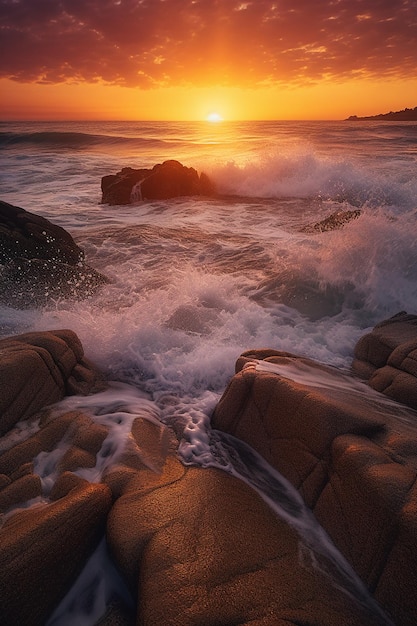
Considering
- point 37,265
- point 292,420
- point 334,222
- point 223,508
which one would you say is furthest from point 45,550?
point 334,222

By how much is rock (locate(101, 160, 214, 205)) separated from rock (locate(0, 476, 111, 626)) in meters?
15.3

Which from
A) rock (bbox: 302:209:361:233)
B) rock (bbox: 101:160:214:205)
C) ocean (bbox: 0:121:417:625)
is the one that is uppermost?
rock (bbox: 101:160:214:205)

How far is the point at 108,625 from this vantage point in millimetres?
2139

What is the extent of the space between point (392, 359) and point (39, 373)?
4.04m

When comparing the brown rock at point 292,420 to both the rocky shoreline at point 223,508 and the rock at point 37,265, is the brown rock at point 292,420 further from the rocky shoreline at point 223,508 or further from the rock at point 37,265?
the rock at point 37,265

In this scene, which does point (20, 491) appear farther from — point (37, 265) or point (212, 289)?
point (37, 265)

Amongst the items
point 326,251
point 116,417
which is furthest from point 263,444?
point 326,251

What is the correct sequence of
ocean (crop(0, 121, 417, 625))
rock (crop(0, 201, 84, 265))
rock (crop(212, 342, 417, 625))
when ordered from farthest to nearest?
1. rock (crop(0, 201, 84, 265))
2. ocean (crop(0, 121, 417, 625))
3. rock (crop(212, 342, 417, 625))

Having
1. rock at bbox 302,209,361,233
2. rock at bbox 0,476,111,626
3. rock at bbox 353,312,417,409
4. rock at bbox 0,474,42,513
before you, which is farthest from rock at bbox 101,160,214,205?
rock at bbox 0,476,111,626

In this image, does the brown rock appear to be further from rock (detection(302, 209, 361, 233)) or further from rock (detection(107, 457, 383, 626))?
rock (detection(302, 209, 361, 233))

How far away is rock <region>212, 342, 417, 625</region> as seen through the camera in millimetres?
2221

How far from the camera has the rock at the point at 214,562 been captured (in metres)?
1.99

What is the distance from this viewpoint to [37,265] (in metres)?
7.70

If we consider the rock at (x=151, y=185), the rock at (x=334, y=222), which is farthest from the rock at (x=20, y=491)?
the rock at (x=151, y=185)
